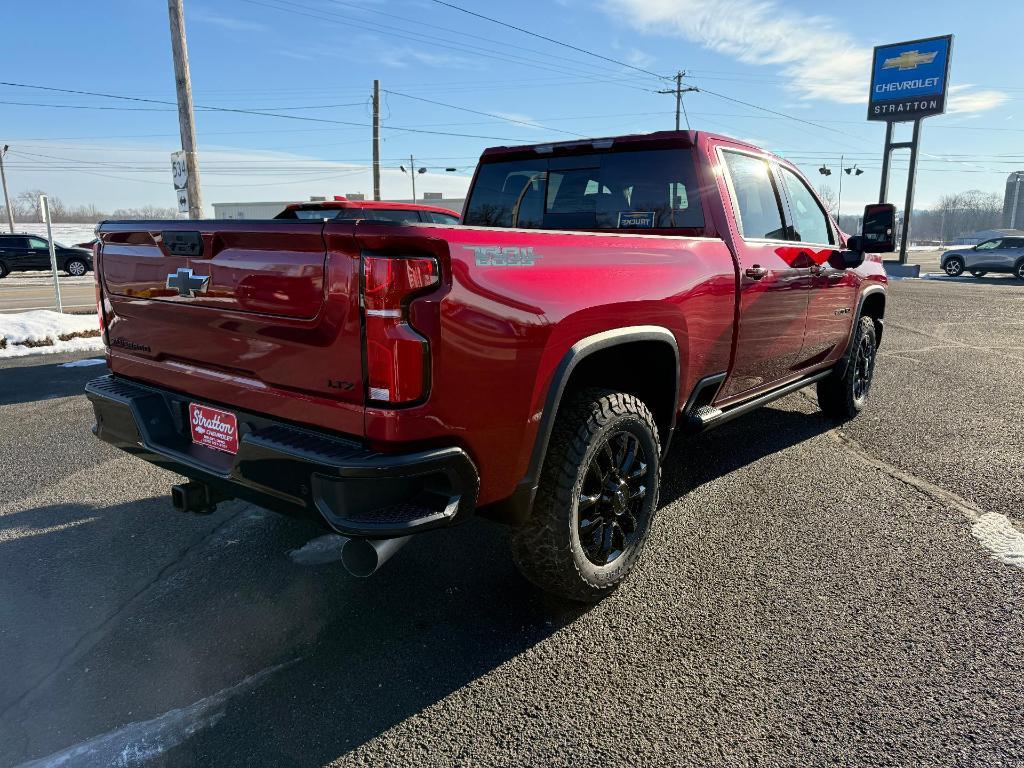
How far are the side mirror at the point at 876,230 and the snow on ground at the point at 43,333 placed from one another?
8694 mm

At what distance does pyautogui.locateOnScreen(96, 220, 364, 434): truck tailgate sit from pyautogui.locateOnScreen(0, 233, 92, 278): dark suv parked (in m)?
26.3

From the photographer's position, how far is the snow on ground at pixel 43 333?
8.55m

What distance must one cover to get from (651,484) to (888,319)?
38.3 ft

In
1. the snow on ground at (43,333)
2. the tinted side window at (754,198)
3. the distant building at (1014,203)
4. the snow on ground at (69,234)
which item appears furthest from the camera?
the distant building at (1014,203)

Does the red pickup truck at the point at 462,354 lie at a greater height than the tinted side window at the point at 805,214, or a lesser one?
lesser

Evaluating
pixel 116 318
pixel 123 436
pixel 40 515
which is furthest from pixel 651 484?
pixel 40 515

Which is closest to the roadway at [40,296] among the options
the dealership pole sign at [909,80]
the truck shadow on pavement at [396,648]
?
the truck shadow on pavement at [396,648]

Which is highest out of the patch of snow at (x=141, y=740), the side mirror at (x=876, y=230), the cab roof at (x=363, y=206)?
the cab roof at (x=363, y=206)

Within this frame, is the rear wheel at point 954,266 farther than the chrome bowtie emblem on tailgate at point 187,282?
Yes

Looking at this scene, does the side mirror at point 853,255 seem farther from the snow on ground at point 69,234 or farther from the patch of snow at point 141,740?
the snow on ground at point 69,234

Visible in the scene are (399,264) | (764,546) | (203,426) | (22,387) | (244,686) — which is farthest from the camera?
(22,387)

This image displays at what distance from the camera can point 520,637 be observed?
2.67 meters

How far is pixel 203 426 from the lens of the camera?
2555mm

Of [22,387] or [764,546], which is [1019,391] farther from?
[22,387]
